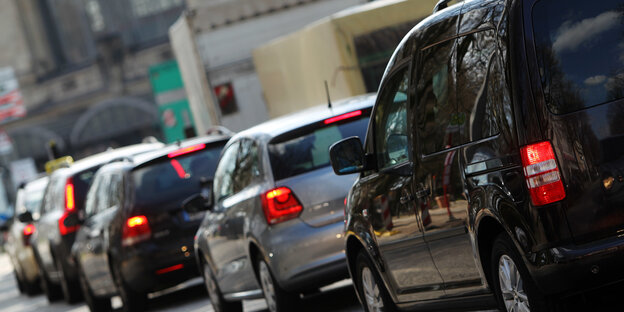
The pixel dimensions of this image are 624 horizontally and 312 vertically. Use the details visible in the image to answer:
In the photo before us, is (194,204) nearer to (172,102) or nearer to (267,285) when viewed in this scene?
(267,285)

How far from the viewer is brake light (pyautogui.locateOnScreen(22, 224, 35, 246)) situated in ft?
70.8

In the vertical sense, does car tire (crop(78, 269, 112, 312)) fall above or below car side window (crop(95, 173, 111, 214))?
below

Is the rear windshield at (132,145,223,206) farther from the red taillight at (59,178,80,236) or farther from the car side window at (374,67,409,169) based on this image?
the car side window at (374,67,409,169)

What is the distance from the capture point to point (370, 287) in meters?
7.96

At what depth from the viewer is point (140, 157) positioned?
13961 mm

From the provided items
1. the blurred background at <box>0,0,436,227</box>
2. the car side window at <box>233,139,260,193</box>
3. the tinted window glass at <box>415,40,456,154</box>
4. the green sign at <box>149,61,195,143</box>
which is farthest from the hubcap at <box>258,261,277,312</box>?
the green sign at <box>149,61,195,143</box>

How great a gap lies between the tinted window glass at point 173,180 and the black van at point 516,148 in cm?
669

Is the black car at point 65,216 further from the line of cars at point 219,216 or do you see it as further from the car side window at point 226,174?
the car side window at point 226,174

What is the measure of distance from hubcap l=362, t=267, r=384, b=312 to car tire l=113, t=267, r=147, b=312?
19.9 feet

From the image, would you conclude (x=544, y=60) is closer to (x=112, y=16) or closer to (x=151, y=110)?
(x=151, y=110)

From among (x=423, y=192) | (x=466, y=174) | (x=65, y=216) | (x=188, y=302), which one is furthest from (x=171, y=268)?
(x=466, y=174)

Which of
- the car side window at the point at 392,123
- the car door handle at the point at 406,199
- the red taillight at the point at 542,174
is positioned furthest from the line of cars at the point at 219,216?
the red taillight at the point at 542,174

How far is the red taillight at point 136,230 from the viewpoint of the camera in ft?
43.8

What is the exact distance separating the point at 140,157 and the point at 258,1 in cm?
882
